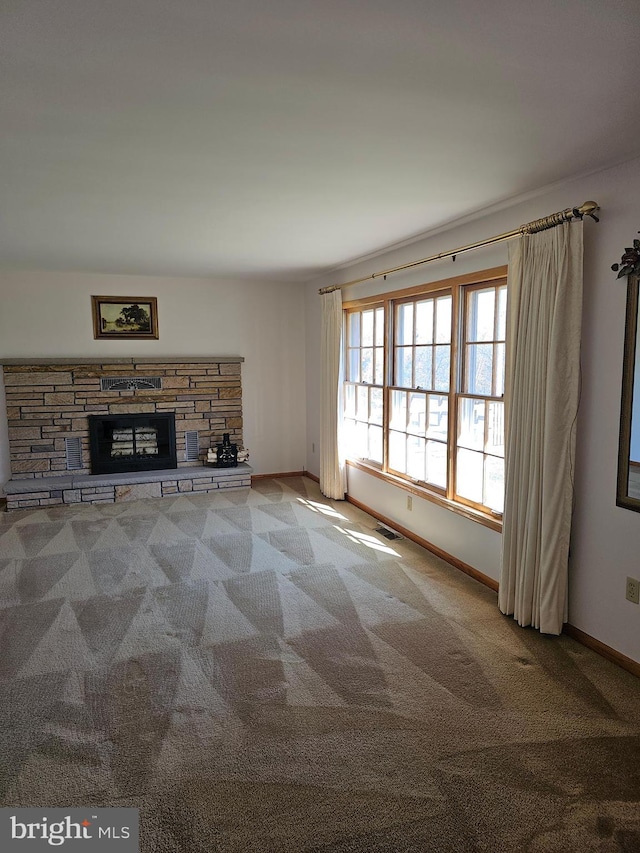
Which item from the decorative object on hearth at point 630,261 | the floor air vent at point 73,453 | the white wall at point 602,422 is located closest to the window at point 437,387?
the white wall at point 602,422

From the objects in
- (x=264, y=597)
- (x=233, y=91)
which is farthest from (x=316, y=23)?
(x=264, y=597)

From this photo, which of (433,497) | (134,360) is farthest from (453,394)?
(134,360)

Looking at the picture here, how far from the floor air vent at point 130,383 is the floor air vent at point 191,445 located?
25.9 inches

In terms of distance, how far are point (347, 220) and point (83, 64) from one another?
2235mm

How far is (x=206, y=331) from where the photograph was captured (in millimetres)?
6641

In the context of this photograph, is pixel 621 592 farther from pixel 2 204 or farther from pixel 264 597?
pixel 2 204

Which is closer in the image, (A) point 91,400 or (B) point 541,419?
(B) point 541,419

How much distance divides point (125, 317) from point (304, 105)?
4.85m

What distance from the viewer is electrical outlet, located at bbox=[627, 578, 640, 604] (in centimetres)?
265

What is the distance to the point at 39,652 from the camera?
9.59 feet

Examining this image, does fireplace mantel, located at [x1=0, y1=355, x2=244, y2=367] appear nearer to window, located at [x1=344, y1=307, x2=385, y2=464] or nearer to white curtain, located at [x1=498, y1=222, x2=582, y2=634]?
window, located at [x1=344, y1=307, x2=385, y2=464]

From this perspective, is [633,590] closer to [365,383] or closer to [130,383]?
[365,383]

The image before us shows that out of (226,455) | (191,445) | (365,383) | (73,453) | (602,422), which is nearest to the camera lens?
(602,422)

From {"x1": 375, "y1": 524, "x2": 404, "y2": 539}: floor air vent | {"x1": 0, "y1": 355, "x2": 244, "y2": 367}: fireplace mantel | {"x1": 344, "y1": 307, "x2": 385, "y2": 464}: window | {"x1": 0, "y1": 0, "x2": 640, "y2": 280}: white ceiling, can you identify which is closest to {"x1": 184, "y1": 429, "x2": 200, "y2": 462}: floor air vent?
{"x1": 0, "y1": 355, "x2": 244, "y2": 367}: fireplace mantel
